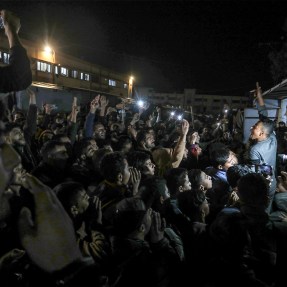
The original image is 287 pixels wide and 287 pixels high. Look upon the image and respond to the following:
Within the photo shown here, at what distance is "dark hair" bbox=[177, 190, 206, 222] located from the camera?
3106 millimetres

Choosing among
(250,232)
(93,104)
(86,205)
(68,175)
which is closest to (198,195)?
(250,232)

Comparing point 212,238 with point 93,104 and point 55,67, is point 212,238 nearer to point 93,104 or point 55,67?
point 93,104

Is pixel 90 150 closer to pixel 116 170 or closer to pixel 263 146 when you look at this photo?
pixel 116 170

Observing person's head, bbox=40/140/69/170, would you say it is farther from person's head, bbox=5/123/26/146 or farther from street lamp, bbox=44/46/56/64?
street lamp, bbox=44/46/56/64

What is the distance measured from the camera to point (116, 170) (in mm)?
3271

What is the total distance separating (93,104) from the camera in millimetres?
6516

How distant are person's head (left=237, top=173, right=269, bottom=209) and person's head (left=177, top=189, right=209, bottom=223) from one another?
0.61 meters

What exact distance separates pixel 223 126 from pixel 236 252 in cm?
1122

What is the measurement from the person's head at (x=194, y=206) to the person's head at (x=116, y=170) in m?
0.62

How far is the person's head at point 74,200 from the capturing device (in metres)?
2.24

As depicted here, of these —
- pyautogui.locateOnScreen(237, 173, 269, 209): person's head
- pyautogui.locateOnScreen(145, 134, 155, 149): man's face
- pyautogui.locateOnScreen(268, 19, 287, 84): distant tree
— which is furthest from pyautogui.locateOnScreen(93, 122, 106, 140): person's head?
pyautogui.locateOnScreen(268, 19, 287, 84): distant tree

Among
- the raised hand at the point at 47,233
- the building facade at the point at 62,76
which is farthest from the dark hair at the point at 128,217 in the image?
the building facade at the point at 62,76

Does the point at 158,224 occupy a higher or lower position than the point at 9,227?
lower

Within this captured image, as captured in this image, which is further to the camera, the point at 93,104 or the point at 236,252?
the point at 93,104
